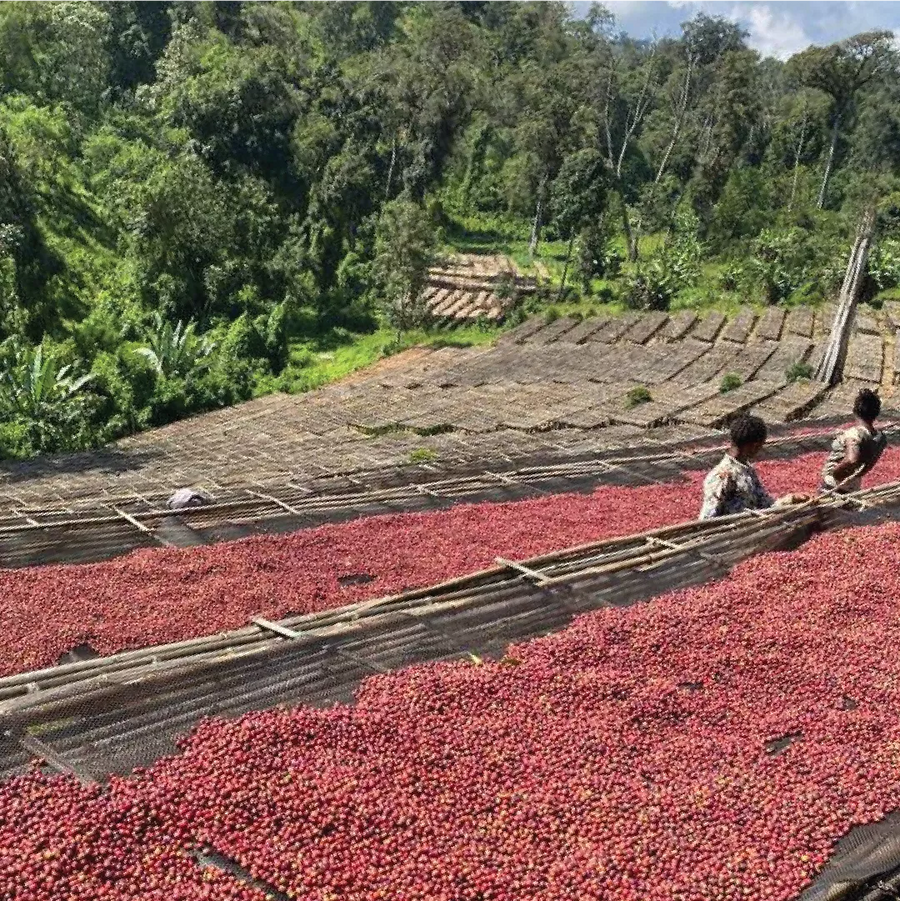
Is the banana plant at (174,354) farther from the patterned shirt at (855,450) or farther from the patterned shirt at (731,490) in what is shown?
the patterned shirt at (731,490)

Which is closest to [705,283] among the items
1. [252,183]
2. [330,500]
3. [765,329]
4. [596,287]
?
[596,287]

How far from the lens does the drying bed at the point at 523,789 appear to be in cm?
293

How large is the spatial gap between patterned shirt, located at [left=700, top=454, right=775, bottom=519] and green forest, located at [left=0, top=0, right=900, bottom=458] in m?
15.8

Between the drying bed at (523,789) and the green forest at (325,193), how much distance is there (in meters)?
18.0

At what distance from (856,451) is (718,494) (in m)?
1.56

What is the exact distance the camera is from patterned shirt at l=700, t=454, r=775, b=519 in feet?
20.5

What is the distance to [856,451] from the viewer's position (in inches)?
277

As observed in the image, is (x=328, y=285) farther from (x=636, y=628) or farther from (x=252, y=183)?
(x=636, y=628)

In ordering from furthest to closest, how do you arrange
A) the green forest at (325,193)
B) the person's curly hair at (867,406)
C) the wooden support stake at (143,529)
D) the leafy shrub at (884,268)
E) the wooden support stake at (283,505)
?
the green forest at (325,193) < the leafy shrub at (884,268) < the wooden support stake at (283,505) < the wooden support stake at (143,529) < the person's curly hair at (867,406)

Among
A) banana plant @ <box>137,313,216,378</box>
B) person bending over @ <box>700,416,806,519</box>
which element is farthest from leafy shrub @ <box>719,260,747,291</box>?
person bending over @ <box>700,416,806,519</box>

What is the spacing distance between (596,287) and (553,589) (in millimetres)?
28863

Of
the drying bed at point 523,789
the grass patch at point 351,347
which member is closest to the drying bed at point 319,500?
the drying bed at point 523,789

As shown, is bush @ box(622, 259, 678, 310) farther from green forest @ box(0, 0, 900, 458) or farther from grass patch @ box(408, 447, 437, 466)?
grass patch @ box(408, 447, 437, 466)

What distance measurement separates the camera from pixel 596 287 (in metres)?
32.7
